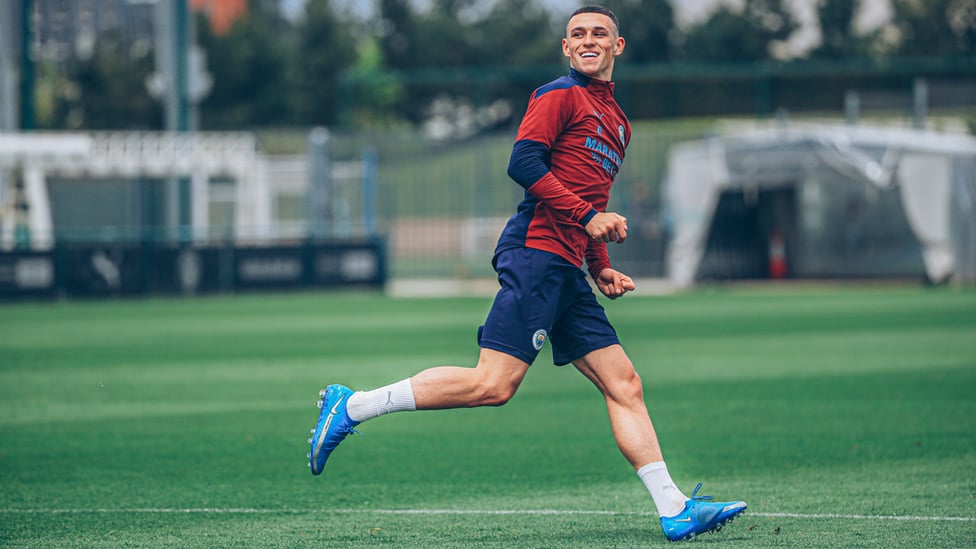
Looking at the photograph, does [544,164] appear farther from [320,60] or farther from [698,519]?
[320,60]

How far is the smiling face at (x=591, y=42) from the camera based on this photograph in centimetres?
601

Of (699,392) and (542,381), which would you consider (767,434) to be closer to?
(699,392)

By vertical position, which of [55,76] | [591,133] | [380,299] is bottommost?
[380,299]

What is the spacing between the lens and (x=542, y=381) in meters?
12.9

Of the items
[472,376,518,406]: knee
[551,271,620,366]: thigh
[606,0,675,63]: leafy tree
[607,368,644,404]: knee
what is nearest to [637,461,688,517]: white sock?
[607,368,644,404]: knee

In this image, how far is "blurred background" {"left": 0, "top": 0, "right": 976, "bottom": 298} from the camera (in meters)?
28.1

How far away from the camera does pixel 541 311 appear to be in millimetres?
5895

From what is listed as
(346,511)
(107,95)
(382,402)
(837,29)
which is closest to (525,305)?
(382,402)

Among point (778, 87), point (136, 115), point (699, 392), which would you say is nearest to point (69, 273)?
point (699, 392)

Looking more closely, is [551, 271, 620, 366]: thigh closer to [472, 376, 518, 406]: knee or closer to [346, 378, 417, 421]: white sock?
[472, 376, 518, 406]: knee

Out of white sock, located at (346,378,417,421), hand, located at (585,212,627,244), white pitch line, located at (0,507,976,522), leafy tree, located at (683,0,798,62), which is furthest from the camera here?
leafy tree, located at (683,0,798,62)

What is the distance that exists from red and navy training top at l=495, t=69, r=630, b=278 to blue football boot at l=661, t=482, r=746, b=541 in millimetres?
1153

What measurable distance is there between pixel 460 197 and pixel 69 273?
68.3 ft

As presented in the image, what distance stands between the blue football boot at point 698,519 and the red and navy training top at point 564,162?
1.15 m
